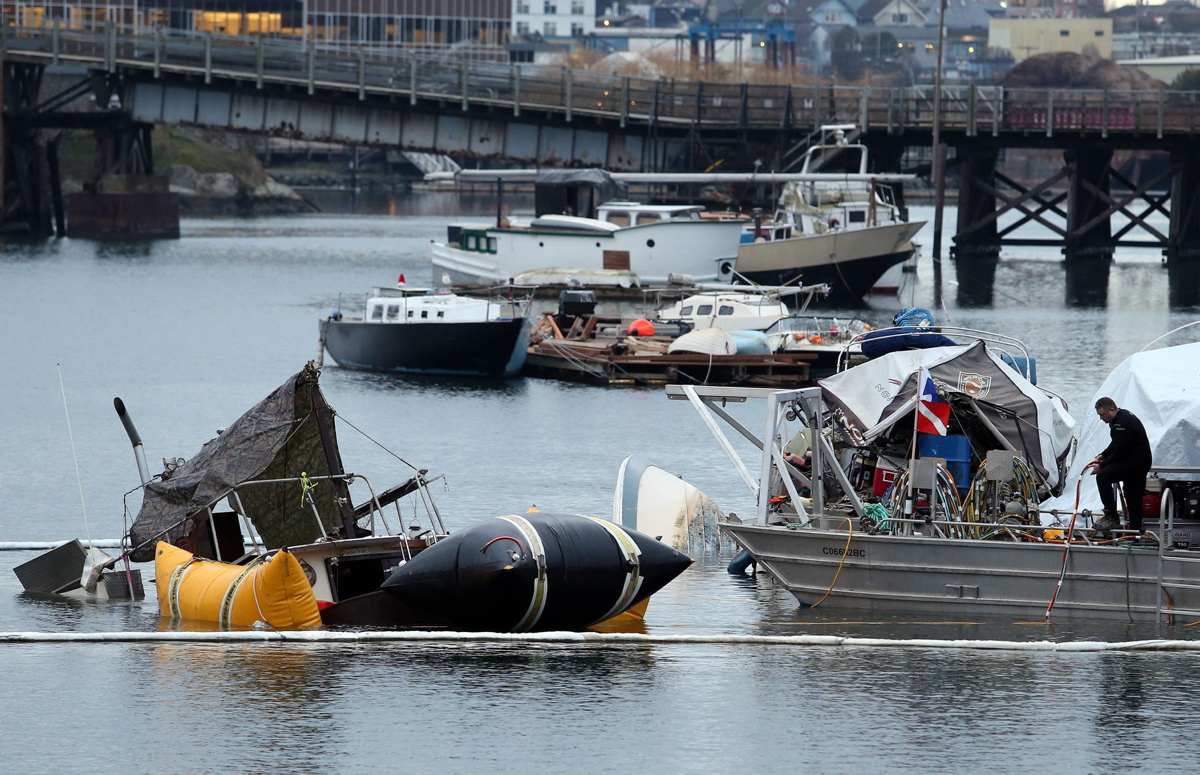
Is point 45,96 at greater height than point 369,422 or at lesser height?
greater

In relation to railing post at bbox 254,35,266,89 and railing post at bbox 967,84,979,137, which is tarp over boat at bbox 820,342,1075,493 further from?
railing post at bbox 254,35,266,89

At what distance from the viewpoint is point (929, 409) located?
24.1m

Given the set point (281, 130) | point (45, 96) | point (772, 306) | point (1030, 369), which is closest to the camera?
point (1030, 369)

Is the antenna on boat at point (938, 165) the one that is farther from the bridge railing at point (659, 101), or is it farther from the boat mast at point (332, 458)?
the boat mast at point (332, 458)

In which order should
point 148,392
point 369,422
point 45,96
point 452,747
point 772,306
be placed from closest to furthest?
point 452,747 → point 369,422 → point 148,392 → point 772,306 → point 45,96

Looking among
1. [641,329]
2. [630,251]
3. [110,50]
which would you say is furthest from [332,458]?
[110,50]

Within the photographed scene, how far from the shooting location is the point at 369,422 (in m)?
45.4

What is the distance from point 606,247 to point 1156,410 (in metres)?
51.4

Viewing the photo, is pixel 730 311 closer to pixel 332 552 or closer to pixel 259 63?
pixel 332 552

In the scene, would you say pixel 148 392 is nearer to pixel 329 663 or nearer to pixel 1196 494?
pixel 329 663

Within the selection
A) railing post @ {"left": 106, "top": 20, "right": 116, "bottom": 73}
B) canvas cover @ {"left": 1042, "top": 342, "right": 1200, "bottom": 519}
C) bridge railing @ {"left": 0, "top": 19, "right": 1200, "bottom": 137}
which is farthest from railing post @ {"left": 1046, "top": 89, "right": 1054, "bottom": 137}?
canvas cover @ {"left": 1042, "top": 342, "right": 1200, "bottom": 519}

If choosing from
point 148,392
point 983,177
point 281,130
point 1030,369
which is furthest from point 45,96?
point 1030,369

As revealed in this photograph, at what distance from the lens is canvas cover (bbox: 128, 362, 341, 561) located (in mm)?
24344

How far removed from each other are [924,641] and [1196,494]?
4.33 meters
